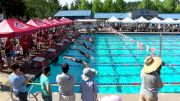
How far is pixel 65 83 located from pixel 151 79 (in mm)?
1485

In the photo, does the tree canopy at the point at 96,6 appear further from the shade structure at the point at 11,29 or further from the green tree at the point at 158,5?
the shade structure at the point at 11,29

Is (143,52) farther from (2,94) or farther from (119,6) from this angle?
(119,6)

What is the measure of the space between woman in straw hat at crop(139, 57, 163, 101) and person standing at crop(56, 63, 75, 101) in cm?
126


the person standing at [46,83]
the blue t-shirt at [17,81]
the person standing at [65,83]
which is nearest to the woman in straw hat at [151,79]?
the person standing at [65,83]

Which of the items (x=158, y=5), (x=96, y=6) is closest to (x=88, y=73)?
(x=96, y=6)

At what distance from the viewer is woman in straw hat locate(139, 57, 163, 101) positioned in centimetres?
555

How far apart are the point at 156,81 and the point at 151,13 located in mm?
53349

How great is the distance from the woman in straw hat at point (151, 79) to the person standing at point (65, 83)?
1.26m

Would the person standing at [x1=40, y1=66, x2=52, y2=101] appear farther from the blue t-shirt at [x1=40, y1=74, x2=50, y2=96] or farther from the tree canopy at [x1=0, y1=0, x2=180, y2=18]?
the tree canopy at [x1=0, y1=0, x2=180, y2=18]

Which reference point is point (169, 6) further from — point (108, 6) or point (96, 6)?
point (96, 6)

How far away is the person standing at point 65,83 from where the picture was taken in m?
5.73

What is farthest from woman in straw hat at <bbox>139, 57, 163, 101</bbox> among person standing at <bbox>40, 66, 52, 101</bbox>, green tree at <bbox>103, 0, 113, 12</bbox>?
green tree at <bbox>103, 0, 113, 12</bbox>

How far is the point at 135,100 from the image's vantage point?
8.74 m

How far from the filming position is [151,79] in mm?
5605
